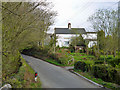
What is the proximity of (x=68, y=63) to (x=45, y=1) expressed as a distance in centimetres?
1419

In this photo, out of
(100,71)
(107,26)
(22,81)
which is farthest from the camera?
(107,26)

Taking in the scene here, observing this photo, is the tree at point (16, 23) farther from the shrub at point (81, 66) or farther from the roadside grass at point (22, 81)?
the shrub at point (81, 66)

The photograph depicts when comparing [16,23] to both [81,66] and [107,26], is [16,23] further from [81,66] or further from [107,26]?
[107,26]

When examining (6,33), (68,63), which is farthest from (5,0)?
(68,63)

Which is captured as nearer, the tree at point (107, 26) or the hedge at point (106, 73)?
the hedge at point (106, 73)

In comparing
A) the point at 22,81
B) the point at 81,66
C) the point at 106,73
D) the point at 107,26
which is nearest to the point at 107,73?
the point at 106,73

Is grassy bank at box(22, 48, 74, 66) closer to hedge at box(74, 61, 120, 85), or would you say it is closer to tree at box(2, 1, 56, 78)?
hedge at box(74, 61, 120, 85)

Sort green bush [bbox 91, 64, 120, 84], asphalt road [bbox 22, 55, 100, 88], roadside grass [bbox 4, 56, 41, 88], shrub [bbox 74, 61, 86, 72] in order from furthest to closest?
shrub [bbox 74, 61, 86, 72], green bush [bbox 91, 64, 120, 84], asphalt road [bbox 22, 55, 100, 88], roadside grass [bbox 4, 56, 41, 88]

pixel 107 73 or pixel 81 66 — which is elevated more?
pixel 107 73

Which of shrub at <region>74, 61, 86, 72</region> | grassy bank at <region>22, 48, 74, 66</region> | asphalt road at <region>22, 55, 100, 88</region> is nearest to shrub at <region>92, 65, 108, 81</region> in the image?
asphalt road at <region>22, 55, 100, 88</region>

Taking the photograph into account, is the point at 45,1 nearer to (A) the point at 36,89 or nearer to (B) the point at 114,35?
(A) the point at 36,89

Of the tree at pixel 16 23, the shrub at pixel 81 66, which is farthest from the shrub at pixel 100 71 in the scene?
the tree at pixel 16 23

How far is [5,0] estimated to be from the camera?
18.6ft

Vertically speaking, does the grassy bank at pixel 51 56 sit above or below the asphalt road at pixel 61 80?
above
